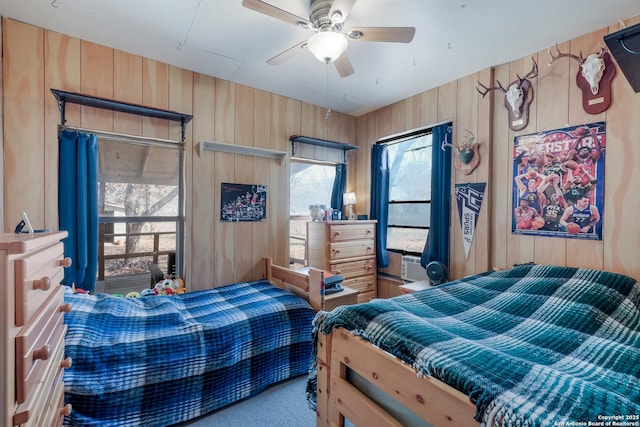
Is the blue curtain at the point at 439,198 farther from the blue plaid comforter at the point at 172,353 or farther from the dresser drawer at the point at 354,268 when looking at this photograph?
the blue plaid comforter at the point at 172,353

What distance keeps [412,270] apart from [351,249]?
755 millimetres

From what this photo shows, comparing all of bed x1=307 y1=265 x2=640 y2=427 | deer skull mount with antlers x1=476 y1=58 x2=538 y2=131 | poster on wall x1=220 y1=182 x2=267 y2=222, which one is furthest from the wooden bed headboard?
deer skull mount with antlers x1=476 y1=58 x2=538 y2=131

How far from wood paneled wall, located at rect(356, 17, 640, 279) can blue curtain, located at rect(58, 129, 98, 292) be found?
3250mm

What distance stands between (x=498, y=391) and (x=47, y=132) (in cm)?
323

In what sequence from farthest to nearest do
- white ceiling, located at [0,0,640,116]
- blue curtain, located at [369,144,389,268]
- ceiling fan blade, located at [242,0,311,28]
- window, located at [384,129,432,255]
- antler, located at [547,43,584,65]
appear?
blue curtain, located at [369,144,389,268], window, located at [384,129,432,255], antler, located at [547,43,584,65], white ceiling, located at [0,0,640,116], ceiling fan blade, located at [242,0,311,28]

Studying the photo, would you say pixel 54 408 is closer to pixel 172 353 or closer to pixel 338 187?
pixel 172 353

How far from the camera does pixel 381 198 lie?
12.0ft

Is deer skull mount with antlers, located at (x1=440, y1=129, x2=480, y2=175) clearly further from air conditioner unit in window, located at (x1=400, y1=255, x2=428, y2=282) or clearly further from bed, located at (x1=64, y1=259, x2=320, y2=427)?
bed, located at (x1=64, y1=259, x2=320, y2=427)

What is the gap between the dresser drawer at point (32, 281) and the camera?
755mm

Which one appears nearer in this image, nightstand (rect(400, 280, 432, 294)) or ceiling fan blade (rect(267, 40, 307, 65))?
ceiling fan blade (rect(267, 40, 307, 65))

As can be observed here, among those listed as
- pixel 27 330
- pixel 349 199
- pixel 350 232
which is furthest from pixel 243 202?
pixel 27 330

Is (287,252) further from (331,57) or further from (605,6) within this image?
(605,6)

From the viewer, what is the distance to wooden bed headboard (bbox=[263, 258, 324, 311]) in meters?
2.35

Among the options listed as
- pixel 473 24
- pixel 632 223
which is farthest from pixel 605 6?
pixel 632 223
